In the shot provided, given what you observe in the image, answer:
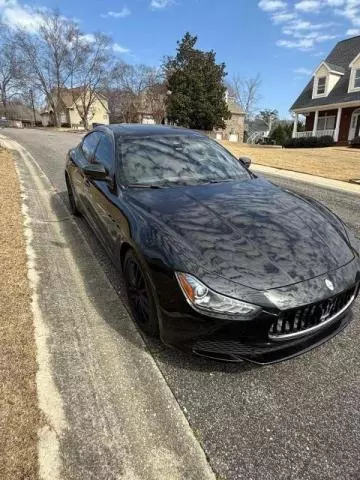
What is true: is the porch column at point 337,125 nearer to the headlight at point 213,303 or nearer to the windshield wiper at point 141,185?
the windshield wiper at point 141,185

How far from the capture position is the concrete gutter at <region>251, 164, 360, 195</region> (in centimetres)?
939

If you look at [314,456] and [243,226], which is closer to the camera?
[314,456]

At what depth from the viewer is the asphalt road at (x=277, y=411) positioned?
1901 millimetres

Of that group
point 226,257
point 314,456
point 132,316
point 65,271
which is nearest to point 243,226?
point 226,257

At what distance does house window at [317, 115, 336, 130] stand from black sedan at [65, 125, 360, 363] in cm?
2897

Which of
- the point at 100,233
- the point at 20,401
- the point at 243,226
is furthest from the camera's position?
the point at 100,233

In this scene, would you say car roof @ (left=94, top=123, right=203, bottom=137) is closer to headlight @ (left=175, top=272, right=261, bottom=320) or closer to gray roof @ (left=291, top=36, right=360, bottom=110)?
headlight @ (left=175, top=272, right=261, bottom=320)

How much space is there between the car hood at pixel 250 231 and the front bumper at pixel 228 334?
20 centimetres

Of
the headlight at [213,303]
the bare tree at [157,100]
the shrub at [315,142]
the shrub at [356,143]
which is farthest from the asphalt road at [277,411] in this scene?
the bare tree at [157,100]

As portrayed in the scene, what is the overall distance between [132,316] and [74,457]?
132 centimetres

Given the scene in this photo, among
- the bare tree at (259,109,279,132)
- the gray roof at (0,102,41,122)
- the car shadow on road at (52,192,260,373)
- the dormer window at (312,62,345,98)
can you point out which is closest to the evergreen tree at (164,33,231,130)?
the dormer window at (312,62,345,98)

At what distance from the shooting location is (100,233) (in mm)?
3926

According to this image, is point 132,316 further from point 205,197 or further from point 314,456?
point 314,456

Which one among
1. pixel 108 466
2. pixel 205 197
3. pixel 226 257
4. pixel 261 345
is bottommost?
pixel 108 466
